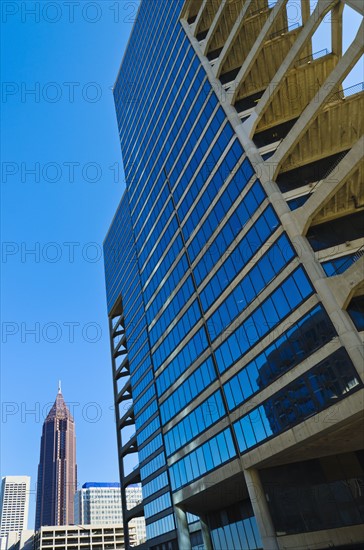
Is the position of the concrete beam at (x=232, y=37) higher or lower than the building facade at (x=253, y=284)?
higher

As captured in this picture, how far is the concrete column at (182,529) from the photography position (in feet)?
135

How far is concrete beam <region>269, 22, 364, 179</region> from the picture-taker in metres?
24.9

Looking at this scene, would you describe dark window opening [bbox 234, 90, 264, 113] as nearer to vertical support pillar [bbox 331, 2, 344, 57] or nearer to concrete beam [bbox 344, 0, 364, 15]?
vertical support pillar [bbox 331, 2, 344, 57]

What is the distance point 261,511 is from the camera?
27.5 metres

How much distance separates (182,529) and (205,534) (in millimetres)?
3080

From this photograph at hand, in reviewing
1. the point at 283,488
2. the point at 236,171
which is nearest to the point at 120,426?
the point at 283,488

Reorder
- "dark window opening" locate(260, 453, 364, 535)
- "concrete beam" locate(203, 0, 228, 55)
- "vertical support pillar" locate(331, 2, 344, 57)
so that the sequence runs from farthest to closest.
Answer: "concrete beam" locate(203, 0, 228, 55) < "vertical support pillar" locate(331, 2, 344, 57) < "dark window opening" locate(260, 453, 364, 535)

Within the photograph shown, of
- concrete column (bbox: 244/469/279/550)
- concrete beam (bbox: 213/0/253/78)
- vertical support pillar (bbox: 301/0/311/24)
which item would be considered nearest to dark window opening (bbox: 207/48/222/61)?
concrete beam (bbox: 213/0/253/78)

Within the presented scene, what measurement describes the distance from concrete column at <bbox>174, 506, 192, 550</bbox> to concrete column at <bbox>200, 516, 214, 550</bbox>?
78.3 inches

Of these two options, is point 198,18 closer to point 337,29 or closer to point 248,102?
point 248,102

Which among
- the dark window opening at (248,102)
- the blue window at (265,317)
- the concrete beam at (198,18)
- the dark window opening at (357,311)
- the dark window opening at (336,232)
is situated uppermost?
the concrete beam at (198,18)

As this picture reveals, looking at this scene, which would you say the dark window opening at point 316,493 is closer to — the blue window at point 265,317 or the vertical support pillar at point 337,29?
the blue window at point 265,317

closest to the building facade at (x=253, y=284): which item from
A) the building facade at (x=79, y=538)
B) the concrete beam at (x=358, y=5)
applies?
the concrete beam at (x=358, y=5)

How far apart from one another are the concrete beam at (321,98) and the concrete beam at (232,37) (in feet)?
42.7
